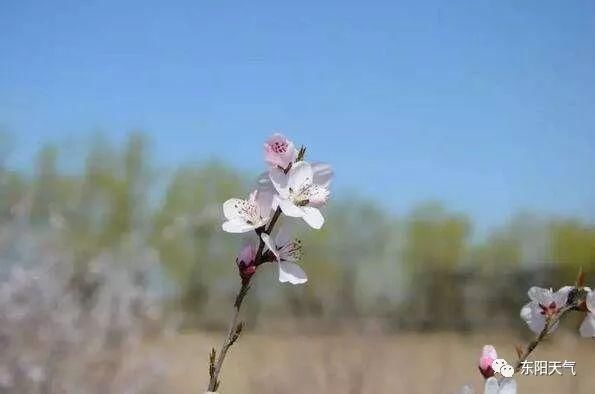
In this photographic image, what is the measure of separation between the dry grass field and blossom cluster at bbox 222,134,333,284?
3.35 ft

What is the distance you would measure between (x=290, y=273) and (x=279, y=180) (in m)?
0.06

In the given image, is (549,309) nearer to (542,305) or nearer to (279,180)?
(542,305)

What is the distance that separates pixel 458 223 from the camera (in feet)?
5.64

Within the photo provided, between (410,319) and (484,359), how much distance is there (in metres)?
1.15

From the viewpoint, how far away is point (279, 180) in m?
0.47

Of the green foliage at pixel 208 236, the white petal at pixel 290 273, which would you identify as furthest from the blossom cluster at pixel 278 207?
the green foliage at pixel 208 236

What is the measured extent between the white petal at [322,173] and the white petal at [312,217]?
0.02 m

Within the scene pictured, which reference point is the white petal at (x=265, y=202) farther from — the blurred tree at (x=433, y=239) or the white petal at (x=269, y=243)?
the blurred tree at (x=433, y=239)

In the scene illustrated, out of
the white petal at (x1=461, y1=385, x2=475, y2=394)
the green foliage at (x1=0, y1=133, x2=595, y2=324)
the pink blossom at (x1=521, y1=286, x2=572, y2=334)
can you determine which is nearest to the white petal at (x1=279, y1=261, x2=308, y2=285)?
the white petal at (x1=461, y1=385, x2=475, y2=394)

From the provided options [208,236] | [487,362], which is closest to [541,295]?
[487,362]

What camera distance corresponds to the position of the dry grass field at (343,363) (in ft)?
4.92

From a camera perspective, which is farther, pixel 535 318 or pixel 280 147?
pixel 535 318

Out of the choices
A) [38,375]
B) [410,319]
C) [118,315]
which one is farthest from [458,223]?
[38,375]

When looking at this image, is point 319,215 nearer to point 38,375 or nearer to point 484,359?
point 484,359
